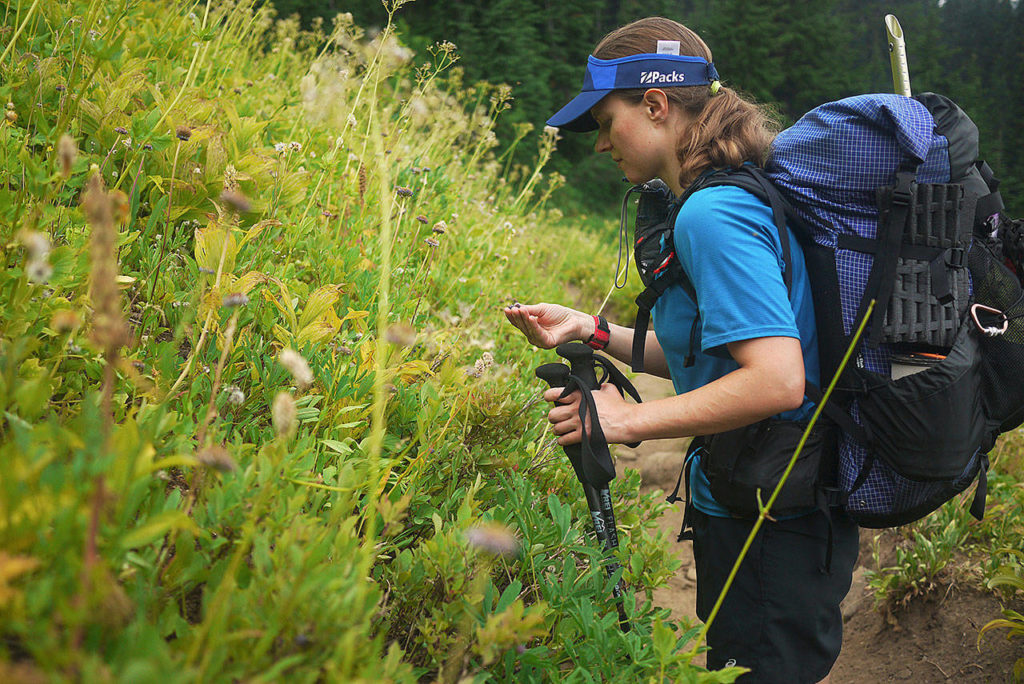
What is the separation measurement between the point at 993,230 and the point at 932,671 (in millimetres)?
2286

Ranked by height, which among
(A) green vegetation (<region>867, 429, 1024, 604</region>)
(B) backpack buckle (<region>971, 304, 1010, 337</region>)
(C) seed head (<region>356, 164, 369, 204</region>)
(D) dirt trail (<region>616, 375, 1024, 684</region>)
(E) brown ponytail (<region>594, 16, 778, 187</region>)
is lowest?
(D) dirt trail (<region>616, 375, 1024, 684</region>)

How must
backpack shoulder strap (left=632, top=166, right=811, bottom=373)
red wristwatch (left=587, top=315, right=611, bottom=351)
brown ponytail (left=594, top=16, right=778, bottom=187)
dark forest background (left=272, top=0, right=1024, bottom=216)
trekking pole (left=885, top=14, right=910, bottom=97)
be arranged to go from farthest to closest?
1. dark forest background (left=272, top=0, right=1024, bottom=216)
2. red wristwatch (left=587, top=315, right=611, bottom=351)
3. trekking pole (left=885, top=14, right=910, bottom=97)
4. brown ponytail (left=594, top=16, right=778, bottom=187)
5. backpack shoulder strap (left=632, top=166, right=811, bottom=373)

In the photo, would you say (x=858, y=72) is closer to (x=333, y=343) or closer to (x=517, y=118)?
(x=517, y=118)

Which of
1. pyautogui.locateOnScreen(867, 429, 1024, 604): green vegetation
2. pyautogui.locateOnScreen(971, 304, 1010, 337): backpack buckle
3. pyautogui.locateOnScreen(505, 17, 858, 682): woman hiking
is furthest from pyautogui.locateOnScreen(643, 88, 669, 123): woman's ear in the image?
pyautogui.locateOnScreen(867, 429, 1024, 604): green vegetation

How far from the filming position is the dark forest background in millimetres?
14055

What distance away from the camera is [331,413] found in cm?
173

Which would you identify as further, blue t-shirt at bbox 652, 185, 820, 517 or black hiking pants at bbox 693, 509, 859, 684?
black hiking pants at bbox 693, 509, 859, 684

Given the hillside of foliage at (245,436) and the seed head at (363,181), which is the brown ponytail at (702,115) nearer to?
the hillside of foliage at (245,436)

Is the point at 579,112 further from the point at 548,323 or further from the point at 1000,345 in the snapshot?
the point at 1000,345

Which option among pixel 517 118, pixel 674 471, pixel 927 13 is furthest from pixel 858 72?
pixel 674 471

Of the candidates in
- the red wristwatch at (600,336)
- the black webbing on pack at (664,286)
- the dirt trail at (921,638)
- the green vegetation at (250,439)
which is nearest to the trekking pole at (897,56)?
the black webbing on pack at (664,286)

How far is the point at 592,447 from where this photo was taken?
1.71 m

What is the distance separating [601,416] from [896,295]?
0.78 metres

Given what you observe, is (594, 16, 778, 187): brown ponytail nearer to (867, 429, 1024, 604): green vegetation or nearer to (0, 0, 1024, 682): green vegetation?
→ (0, 0, 1024, 682): green vegetation
